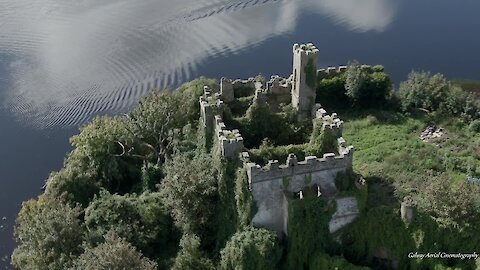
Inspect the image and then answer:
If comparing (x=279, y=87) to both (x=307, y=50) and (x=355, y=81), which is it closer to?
(x=307, y=50)

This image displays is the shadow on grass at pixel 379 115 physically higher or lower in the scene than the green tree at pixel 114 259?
higher

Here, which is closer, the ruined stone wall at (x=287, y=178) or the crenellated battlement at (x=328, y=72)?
the ruined stone wall at (x=287, y=178)

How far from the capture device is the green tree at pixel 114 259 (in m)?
27.9

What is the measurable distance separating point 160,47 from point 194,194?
34.9 m

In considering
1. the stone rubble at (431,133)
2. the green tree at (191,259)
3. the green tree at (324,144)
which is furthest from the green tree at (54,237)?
the stone rubble at (431,133)

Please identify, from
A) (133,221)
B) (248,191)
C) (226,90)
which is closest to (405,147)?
(226,90)

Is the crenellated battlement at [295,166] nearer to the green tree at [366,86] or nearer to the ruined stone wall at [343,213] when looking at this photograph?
the ruined stone wall at [343,213]

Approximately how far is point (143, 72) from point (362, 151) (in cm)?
2999

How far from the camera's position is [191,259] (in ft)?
96.5

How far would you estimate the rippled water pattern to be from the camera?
181ft

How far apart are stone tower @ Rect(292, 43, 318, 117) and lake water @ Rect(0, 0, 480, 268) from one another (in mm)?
23564

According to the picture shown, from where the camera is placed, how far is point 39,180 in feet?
151

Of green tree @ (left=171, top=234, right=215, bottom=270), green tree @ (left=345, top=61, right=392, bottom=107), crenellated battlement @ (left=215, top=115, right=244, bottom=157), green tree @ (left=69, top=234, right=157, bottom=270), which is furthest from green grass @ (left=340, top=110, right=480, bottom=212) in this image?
green tree @ (left=69, top=234, right=157, bottom=270)

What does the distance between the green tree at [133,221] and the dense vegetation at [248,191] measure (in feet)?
0.25
